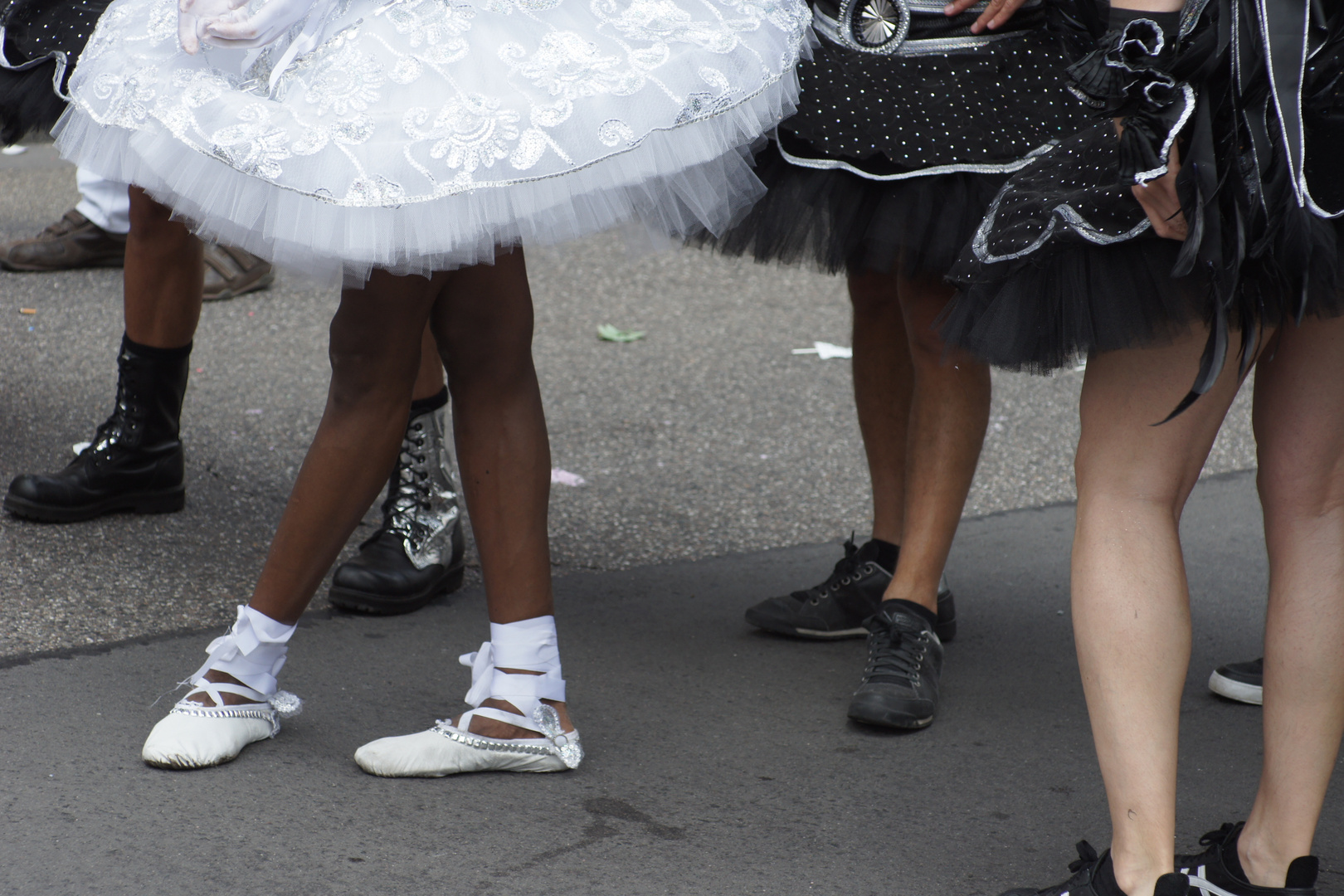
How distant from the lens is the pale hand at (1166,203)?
1.58 m

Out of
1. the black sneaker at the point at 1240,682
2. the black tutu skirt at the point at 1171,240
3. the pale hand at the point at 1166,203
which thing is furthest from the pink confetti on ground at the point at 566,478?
the pale hand at the point at 1166,203

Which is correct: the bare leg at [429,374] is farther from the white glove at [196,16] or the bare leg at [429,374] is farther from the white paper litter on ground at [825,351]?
the white paper litter on ground at [825,351]

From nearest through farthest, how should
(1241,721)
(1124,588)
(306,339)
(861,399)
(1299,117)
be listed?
(1299,117), (1124,588), (1241,721), (861,399), (306,339)

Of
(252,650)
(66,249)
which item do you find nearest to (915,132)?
(252,650)

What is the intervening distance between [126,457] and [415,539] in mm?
797

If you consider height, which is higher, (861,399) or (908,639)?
(861,399)

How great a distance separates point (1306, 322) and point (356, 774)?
160 cm

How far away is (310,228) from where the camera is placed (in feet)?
6.07

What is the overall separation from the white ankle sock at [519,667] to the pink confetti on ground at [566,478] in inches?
63.7

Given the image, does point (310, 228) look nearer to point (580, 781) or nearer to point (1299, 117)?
point (580, 781)

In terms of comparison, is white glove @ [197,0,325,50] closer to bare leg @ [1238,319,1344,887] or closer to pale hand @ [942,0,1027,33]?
pale hand @ [942,0,1027,33]

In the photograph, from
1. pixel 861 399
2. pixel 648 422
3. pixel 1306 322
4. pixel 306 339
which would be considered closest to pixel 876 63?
pixel 861 399

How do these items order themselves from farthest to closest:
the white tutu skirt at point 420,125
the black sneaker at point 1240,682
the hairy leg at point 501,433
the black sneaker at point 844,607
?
1. the black sneaker at point 844,607
2. the black sneaker at point 1240,682
3. the hairy leg at point 501,433
4. the white tutu skirt at point 420,125

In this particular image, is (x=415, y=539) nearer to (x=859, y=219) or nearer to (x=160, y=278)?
(x=160, y=278)
